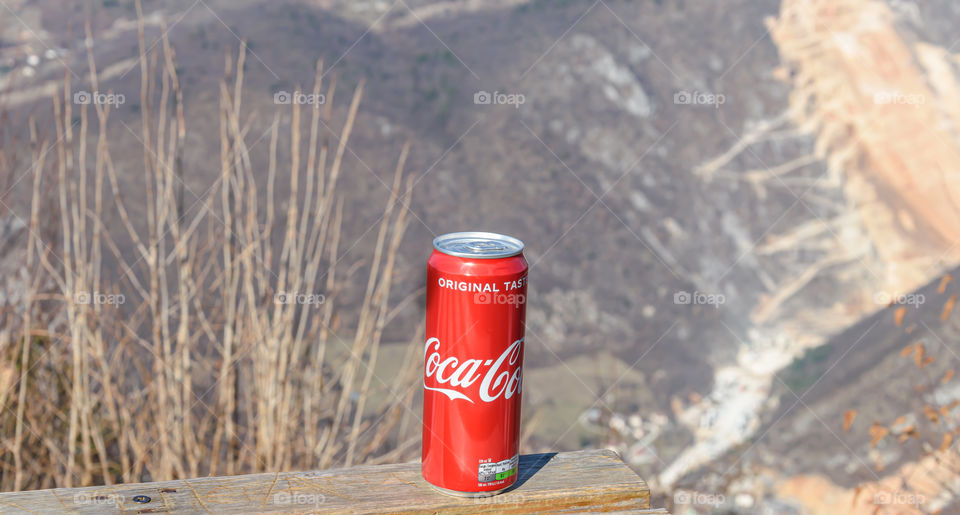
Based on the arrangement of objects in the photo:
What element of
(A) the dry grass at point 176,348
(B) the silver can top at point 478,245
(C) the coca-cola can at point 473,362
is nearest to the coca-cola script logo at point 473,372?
(C) the coca-cola can at point 473,362

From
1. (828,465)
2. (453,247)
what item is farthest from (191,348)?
(828,465)

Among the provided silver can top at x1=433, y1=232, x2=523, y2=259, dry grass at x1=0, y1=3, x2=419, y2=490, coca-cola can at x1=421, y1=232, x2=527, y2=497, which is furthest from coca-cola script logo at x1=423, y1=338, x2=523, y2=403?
dry grass at x1=0, y1=3, x2=419, y2=490

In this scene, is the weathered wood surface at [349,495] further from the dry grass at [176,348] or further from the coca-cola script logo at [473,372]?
the dry grass at [176,348]

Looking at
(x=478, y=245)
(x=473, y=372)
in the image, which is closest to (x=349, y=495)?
(x=473, y=372)

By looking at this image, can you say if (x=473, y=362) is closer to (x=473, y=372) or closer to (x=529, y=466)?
(x=473, y=372)

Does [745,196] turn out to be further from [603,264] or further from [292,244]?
[292,244]

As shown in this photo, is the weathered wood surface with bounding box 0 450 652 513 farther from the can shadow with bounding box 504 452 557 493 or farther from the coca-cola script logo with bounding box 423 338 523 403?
the coca-cola script logo with bounding box 423 338 523 403
